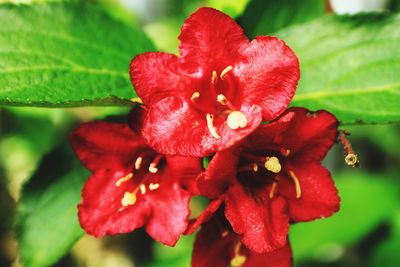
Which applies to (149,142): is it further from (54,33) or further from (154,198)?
(54,33)

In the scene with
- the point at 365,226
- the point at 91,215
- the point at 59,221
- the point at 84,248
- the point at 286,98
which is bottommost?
the point at 84,248

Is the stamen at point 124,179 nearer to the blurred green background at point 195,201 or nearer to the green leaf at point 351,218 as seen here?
the blurred green background at point 195,201

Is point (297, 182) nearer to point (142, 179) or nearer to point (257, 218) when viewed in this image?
point (257, 218)

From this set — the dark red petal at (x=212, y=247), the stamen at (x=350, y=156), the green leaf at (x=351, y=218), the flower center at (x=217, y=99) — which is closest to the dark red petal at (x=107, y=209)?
the dark red petal at (x=212, y=247)

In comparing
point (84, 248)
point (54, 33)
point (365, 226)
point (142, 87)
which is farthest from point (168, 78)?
point (84, 248)

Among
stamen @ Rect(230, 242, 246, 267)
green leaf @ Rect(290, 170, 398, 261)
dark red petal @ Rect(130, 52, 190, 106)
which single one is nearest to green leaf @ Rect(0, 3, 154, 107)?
dark red petal @ Rect(130, 52, 190, 106)

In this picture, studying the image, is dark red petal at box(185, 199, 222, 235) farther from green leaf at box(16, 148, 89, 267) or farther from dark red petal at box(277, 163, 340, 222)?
green leaf at box(16, 148, 89, 267)

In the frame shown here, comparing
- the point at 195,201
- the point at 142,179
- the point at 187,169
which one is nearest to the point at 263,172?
the point at 187,169
